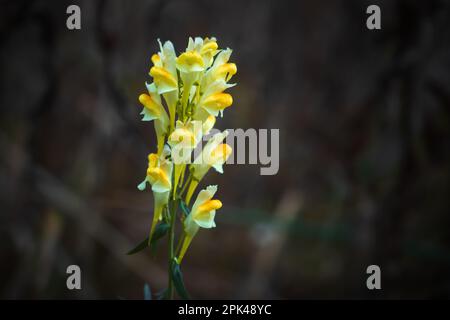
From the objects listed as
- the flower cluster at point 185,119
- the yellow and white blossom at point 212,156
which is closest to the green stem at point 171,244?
the flower cluster at point 185,119

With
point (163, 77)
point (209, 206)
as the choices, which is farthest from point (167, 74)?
point (209, 206)

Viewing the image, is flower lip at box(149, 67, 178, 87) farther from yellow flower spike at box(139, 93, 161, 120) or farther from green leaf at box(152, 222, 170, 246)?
green leaf at box(152, 222, 170, 246)

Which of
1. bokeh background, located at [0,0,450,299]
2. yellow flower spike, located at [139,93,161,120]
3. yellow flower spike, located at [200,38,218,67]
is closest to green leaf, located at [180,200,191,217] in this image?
yellow flower spike, located at [139,93,161,120]

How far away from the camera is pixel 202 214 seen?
1.21 m

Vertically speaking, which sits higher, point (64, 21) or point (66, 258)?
point (64, 21)

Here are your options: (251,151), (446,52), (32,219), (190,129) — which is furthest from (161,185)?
(446,52)

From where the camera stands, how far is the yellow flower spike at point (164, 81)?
1145 millimetres

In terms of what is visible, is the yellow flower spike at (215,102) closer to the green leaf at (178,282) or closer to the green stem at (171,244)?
the green stem at (171,244)

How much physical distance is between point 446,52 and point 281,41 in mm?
926

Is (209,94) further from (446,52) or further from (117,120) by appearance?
(446,52)

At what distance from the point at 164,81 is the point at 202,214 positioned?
1.08 ft

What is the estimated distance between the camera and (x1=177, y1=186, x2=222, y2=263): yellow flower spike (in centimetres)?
120

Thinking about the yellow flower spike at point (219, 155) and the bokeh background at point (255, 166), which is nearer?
the yellow flower spike at point (219, 155)

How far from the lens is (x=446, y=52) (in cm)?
271
